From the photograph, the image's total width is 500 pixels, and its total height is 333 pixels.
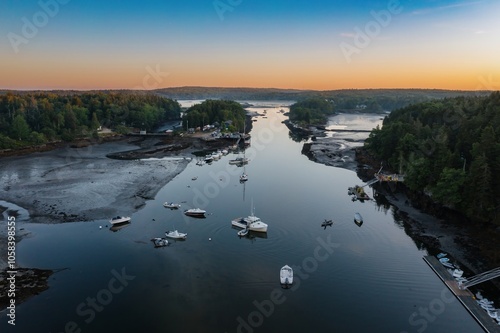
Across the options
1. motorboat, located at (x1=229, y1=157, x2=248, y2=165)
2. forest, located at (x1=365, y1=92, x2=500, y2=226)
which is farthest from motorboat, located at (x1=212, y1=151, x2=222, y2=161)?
forest, located at (x1=365, y1=92, x2=500, y2=226)

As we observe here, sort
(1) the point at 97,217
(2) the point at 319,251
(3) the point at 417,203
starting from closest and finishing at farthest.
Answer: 1. (2) the point at 319,251
2. (1) the point at 97,217
3. (3) the point at 417,203

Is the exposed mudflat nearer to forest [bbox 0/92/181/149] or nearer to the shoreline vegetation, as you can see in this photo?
forest [bbox 0/92/181/149]

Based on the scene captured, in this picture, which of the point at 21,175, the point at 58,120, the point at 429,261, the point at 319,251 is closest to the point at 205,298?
the point at 319,251

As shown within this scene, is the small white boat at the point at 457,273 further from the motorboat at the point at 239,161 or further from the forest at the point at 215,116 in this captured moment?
the forest at the point at 215,116

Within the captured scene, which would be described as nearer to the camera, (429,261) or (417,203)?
(429,261)

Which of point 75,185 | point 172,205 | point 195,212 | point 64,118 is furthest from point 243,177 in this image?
point 64,118

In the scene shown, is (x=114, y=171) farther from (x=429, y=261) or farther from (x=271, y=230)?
(x=429, y=261)
